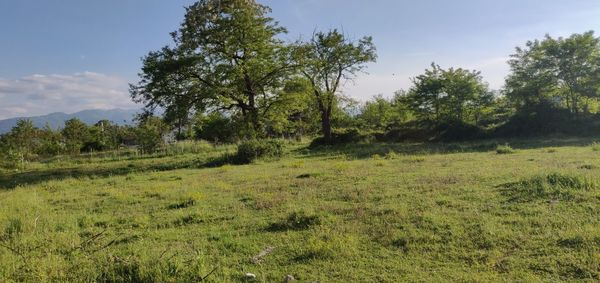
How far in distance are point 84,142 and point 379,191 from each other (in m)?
33.5

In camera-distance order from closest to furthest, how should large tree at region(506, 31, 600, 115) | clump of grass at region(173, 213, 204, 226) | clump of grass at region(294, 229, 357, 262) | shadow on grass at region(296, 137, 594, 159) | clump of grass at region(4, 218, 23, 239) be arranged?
clump of grass at region(294, 229, 357, 262) → clump of grass at region(4, 218, 23, 239) → clump of grass at region(173, 213, 204, 226) → shadow on grass at region(296, 137, 594, 159) → large tree at region(506, 31, 600, 115)

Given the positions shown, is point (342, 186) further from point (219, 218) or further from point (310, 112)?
point (310, 112)

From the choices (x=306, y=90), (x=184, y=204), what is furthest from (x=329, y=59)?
(x=184, y=204)

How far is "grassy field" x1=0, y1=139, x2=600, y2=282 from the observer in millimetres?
4352

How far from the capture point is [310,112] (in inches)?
1127

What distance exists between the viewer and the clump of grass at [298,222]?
6121mm

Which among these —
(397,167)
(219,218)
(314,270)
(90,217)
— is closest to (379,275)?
(314,270)

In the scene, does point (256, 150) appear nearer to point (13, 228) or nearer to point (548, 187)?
point (13, 228)

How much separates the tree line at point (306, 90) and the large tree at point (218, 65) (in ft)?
0.19

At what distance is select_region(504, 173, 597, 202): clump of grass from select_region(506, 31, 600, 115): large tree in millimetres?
21099

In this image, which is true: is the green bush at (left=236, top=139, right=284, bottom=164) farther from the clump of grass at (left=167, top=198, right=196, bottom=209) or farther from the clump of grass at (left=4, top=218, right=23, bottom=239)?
the clump of grass at (left=4, top=218, right=23, bottom=239)

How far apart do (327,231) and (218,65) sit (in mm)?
17225

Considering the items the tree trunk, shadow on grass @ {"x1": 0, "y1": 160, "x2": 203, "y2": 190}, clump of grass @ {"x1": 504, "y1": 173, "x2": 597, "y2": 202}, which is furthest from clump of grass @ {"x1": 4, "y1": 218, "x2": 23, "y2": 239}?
the tree trunk

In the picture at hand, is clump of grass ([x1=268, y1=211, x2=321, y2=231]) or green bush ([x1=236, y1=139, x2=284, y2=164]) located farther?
green bush ([x1=236, y1=139, x2=284, y2=164])
